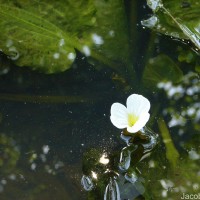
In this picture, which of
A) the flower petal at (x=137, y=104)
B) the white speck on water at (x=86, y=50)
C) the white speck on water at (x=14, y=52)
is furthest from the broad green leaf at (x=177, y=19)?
the white speck on water at (x=14, y=52)

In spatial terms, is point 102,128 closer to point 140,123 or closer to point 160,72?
point 140,123

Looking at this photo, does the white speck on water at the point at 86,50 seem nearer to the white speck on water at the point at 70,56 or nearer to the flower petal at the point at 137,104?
the white speck on water at the point at 70,56

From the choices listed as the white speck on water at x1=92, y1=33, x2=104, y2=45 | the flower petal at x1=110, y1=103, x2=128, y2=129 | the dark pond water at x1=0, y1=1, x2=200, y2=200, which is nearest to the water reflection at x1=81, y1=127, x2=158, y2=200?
the dark pond water at x1=0, y1=1, x2=200, y2=200

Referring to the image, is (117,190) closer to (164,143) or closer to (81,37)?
(164,143)

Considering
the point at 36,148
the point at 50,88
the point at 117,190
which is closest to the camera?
the point at 117,190

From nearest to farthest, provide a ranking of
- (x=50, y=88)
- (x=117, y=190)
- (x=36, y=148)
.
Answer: (x=117, y=190)
(x=36, y=148)
(x=50, y=88)

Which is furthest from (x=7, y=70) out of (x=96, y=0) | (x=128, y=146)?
(x=128, y=146)

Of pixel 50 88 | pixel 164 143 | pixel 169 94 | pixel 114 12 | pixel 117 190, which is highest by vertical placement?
pixel 114 12
